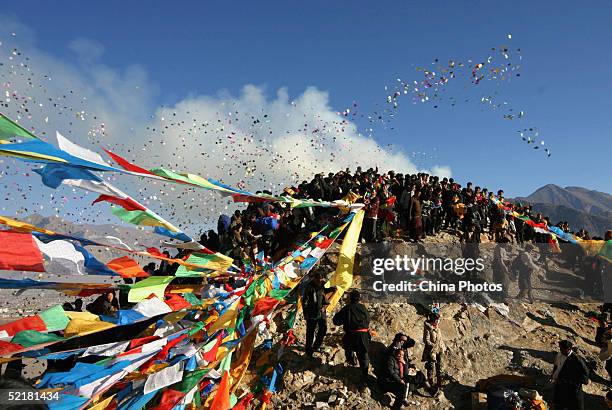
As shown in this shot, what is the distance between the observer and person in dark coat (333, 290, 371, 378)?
25.2 ft

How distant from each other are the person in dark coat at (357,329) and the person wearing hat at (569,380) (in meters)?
3.52

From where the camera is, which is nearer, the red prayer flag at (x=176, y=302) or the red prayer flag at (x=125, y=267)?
the red prayer flag at (x=125, y=267)

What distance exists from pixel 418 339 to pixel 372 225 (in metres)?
3.78

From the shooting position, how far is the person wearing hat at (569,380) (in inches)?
277

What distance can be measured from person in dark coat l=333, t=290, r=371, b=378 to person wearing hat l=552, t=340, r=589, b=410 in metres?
3.52

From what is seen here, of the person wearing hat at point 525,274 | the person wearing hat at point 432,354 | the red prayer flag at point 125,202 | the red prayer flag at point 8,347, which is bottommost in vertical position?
the red prayer flag at point 8,347

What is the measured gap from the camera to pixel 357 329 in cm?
766

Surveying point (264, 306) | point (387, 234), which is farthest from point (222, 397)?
point (387, 234)

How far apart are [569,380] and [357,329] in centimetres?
392

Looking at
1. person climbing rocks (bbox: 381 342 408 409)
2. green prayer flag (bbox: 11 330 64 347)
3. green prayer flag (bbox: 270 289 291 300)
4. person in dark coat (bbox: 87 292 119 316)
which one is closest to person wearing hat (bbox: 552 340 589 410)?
person climbing rocks (bbox: 381 342 408 409)

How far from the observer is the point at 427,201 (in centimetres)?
1480

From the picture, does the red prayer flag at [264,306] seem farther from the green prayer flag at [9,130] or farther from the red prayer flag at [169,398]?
the green prayer flag at [9,130]

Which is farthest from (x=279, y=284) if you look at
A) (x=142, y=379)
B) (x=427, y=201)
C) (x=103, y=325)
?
(x=427, y=201)

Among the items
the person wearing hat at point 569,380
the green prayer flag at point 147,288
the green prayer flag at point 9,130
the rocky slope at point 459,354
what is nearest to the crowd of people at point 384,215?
the rocky slope at point 459,354
